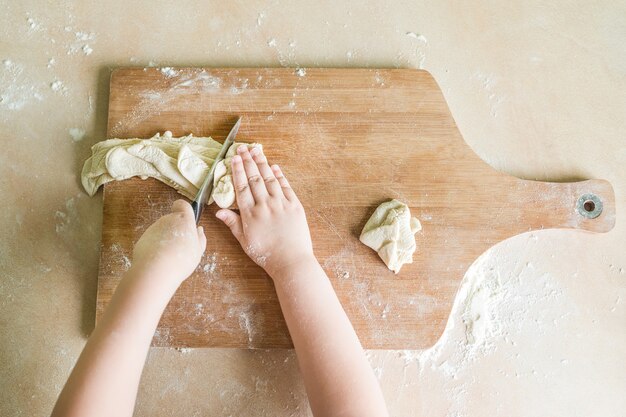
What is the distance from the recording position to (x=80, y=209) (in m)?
1.08

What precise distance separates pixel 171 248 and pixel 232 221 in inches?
6.4

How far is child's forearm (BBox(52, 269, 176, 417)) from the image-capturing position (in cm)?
75

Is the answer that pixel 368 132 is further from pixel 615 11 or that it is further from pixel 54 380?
pixel 54 380

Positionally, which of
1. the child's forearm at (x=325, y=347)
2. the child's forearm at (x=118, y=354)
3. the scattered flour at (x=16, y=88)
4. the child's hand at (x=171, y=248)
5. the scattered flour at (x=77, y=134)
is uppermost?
the scattered flour at (x=16, y=88)

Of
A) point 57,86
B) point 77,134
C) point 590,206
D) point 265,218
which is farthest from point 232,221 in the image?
point 590,206

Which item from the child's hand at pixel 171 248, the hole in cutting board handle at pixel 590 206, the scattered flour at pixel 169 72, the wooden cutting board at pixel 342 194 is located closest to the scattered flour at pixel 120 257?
the wooden cutting board at pixel 342 194

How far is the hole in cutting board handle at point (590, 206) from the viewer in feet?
3.52

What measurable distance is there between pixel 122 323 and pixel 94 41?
73 cm

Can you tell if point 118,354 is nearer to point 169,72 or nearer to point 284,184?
point 284,184

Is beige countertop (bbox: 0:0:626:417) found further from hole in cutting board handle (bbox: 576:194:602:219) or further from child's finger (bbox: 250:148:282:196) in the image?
child's finger (bbox: 250:148:282:196)

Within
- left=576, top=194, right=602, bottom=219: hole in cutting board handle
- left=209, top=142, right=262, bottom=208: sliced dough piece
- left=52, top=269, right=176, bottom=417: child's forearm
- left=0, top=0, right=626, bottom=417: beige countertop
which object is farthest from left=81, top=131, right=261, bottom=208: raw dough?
left=576, top=194, right=602, bottom=219: hole in cutting board handle

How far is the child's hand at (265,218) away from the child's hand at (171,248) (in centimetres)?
10

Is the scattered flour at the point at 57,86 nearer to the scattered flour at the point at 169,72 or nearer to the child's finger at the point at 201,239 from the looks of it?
the scattered flour at the point at 169,72

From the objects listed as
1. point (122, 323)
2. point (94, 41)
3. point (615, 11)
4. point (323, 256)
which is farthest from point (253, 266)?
point (615, 11)
